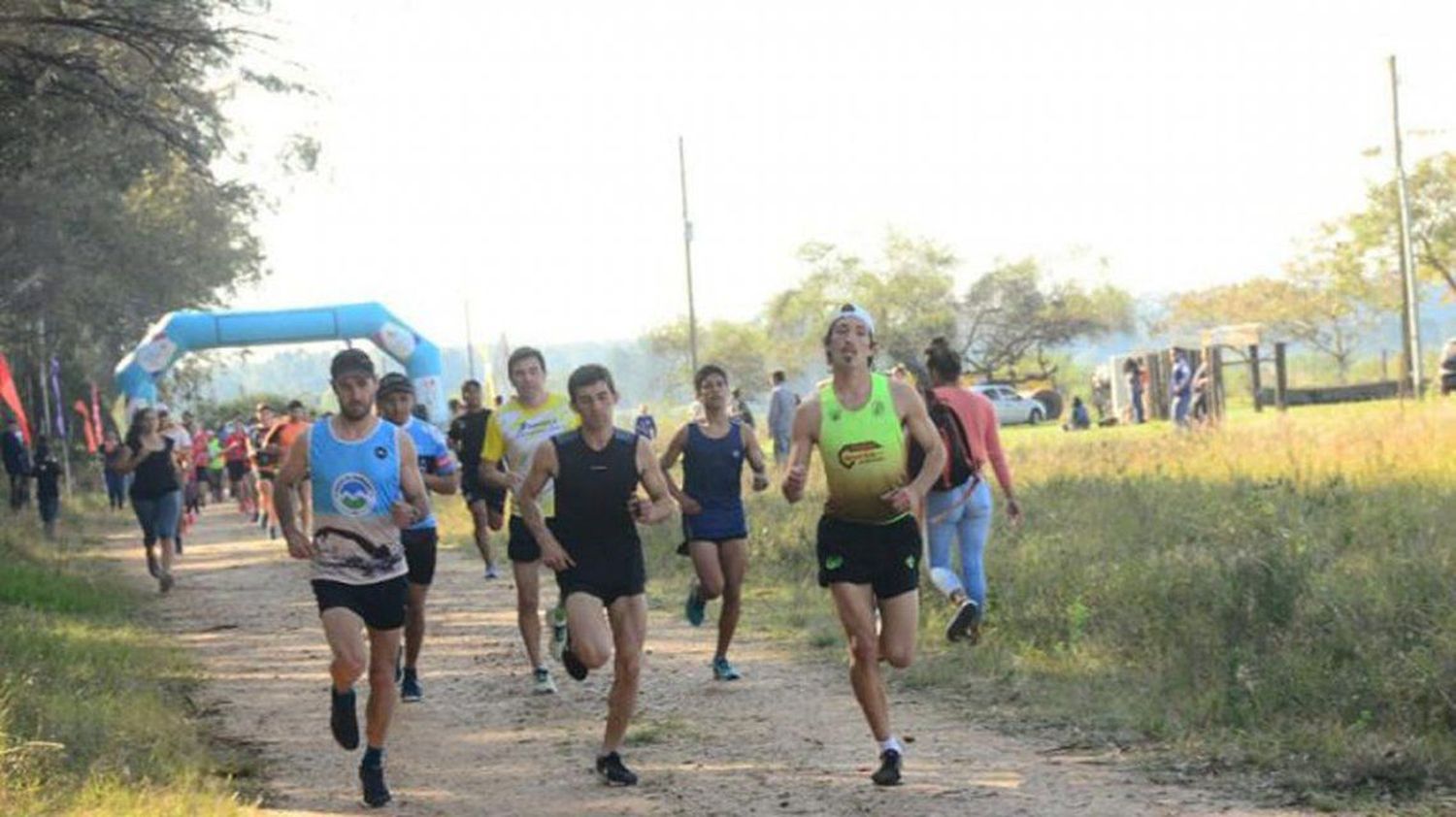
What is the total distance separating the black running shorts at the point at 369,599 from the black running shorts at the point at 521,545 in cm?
251

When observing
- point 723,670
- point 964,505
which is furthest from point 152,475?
point 964,505

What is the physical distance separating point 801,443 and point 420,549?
3.00 meters

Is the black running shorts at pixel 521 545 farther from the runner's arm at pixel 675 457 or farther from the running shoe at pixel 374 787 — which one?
the running shoe at pixel 374 787

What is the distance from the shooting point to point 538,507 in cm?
843

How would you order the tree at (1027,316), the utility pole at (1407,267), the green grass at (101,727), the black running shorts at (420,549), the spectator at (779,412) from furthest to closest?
the tree at (1027,316)
the utility pole at (1407,267)
the spectator at (779,412)
the black running shorts at (420,549)
the green grass at (101,727)

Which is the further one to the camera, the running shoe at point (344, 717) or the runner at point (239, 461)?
the runner at point (239, 461)

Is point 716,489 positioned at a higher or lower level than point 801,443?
lower

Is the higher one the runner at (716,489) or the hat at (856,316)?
the hat at (856,316)

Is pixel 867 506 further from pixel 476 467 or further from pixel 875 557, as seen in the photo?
pixel 476 467

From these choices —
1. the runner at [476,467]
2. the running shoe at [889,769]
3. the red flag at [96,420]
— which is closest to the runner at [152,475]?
the runner at [476,467]

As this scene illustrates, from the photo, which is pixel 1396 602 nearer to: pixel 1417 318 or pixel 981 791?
pixel 981 791

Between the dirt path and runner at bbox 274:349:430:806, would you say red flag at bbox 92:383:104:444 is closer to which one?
the dirt path

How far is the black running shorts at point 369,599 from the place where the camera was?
25.9 ft

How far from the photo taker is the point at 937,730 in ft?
30.3
